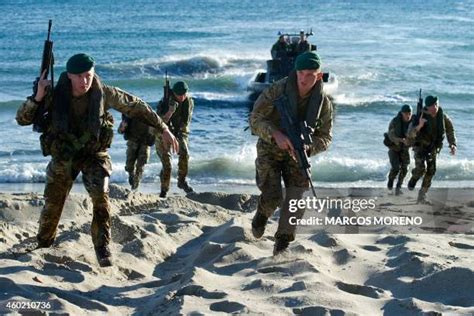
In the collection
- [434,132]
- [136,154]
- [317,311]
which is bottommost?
[136,154]

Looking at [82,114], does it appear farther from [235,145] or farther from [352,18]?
[352,18]

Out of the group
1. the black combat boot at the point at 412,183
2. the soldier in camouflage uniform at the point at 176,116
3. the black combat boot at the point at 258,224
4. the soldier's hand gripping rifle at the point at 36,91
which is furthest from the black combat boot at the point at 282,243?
the black combat boot at the point at 412,183

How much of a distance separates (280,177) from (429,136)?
574cm

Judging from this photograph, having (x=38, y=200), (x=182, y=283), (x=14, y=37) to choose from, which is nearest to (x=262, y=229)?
(x=182, y=283)

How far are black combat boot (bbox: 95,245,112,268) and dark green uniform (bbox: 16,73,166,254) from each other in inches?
1.4

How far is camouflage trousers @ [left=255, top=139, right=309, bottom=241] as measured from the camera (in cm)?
776

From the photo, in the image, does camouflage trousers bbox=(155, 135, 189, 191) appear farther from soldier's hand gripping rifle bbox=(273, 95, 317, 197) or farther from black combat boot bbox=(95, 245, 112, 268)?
black combat boot bbox=(95, 245, 112, 268)

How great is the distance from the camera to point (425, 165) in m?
13.6

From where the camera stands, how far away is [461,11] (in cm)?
6694

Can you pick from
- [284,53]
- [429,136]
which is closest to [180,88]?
[429,136]

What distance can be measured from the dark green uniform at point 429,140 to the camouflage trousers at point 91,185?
6796 mm

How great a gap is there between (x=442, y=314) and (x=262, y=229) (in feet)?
8.32

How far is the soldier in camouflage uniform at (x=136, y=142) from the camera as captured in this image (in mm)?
13141

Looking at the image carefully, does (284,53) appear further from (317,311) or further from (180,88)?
(317,311)
